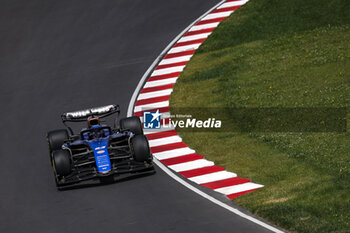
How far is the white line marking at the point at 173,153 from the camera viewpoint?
19562 mm

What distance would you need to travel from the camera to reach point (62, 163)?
17484mm

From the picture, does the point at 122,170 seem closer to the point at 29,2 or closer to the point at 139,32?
the point at 139,32

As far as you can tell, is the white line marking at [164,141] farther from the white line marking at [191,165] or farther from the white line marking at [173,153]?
the white line marking at [191,165]

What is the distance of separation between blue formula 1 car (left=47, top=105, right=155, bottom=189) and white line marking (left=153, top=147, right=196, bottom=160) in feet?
3.44

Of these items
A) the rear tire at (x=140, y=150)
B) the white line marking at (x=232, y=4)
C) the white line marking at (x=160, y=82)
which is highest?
the white line marking at (x=232, y=4)

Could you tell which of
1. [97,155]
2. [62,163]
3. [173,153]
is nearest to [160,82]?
[173,153]

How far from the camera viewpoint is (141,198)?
16734 mm

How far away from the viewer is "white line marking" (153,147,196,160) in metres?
19.6

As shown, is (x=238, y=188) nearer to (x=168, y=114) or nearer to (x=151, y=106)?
(x=168, y=114)

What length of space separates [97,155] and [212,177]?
2.99m

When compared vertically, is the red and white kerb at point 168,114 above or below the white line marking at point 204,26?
below

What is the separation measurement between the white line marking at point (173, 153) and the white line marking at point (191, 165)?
708mm

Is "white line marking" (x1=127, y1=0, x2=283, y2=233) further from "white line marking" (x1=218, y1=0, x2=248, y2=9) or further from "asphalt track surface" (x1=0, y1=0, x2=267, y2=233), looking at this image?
"white line marking" (x1=218, y1=0, x2=248, y2=9)

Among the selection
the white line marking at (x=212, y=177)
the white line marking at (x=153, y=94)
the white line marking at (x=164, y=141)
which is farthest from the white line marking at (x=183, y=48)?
the white line marking at (x=212, y=177)
